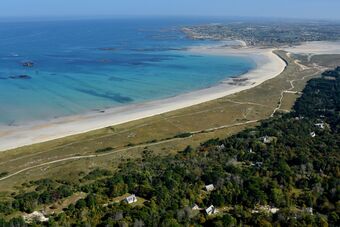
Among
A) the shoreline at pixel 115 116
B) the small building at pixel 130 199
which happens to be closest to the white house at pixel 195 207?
the small building at pixel 130 199

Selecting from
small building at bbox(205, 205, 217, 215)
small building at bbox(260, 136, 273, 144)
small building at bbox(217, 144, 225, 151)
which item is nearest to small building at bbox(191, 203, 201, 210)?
small building at bbox(205, 205, 217, 215)

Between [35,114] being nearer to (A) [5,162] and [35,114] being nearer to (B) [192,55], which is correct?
(A) [5,162]

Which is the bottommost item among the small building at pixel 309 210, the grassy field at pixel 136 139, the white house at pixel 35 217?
the grassy field at pixel 136 139

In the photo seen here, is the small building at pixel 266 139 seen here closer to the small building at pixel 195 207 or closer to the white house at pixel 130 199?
the small building at pixel 195 207

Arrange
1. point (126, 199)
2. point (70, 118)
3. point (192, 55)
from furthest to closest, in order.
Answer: point (192, 55), point (70, 118), point (126, 199)

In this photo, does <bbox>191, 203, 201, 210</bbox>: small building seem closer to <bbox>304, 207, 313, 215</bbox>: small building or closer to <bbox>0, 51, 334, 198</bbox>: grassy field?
<bbox>304, 207, 313, 215</bbox>: small building

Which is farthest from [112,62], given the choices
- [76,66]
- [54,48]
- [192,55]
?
[54,48]
